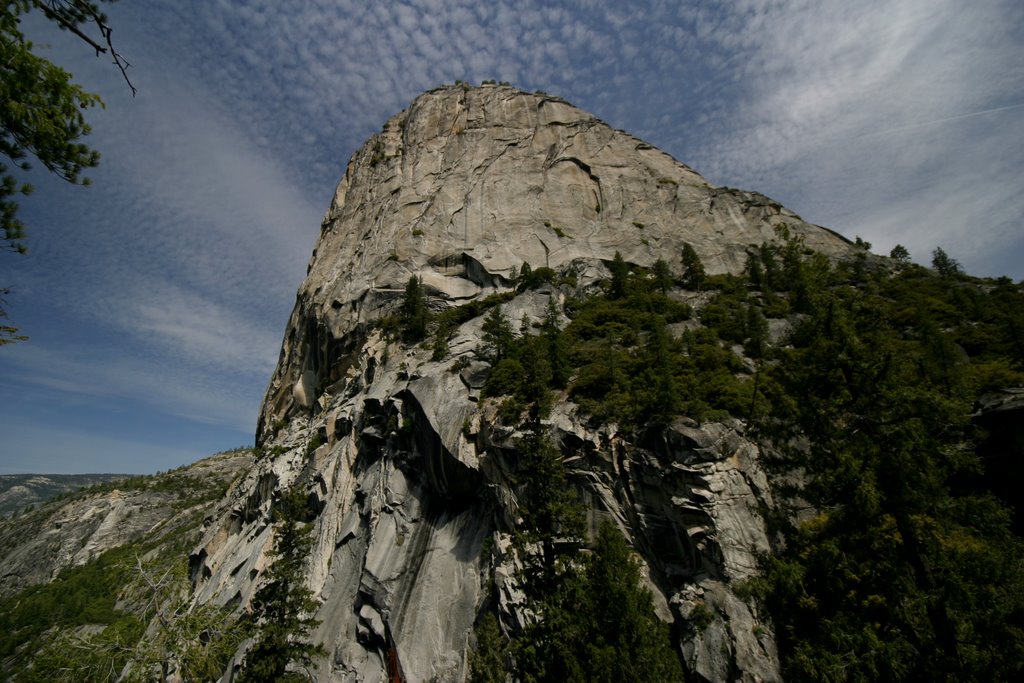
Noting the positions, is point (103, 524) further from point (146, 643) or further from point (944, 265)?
point (944, 265)

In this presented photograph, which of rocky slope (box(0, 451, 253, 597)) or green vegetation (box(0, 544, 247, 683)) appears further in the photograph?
rocky slope (box(0, 451, 253, 597))

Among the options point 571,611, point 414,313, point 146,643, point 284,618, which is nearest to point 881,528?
point 571,611

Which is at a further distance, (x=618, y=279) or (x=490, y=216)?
(x=490, y=216)

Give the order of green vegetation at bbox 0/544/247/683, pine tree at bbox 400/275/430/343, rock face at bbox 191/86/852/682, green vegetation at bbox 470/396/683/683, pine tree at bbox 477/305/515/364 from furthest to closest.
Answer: pine tree at bbox 400/275/430/343 → pine tree at bbox 477/305/515/364 → rock face at bbox 191/86/852/682 → green vegetation at bbox 0/544/247/683 → green vegetation at bbox 470/396/683/683

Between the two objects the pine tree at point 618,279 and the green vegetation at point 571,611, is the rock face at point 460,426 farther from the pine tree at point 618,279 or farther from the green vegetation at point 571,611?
the green vegetation at point 571,611

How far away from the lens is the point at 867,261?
43656mm

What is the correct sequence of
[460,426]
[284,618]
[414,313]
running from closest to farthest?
1. [284,618]
2. [460,426]
3. [414,313]

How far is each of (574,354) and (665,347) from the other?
637 cm

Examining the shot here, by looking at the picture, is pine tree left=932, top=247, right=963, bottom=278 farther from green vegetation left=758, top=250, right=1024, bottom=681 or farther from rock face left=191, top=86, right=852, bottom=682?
green vegetation left=758, top=250, right=1024, bottom=681

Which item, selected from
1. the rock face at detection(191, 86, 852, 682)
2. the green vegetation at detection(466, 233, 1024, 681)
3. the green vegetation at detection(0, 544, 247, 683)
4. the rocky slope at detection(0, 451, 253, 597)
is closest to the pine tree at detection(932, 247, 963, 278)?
the rock face at detection(191, 86, 852, 682)

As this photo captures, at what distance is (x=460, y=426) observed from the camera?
24.9 m

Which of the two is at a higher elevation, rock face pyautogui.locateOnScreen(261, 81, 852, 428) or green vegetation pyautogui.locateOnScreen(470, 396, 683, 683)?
rock face pyautogui.locateOnScreen(261, 81, 852, 428)

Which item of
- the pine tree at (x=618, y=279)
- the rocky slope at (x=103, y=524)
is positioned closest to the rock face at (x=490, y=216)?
the pine tree at (x=618, y=279)

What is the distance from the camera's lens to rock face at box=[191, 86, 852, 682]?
17000 millimetres
